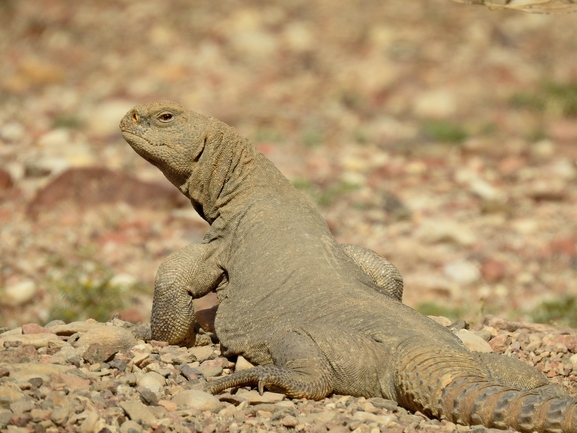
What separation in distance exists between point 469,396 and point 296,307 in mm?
1521

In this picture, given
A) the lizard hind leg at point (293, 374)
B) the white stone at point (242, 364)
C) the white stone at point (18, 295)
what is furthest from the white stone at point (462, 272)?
the lizard hind leg at point (293, 374)

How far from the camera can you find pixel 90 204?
13406 millimetres

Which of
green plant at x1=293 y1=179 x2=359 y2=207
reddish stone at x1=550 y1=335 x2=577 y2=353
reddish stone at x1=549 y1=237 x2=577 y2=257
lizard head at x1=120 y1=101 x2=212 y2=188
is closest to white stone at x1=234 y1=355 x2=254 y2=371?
lizard head at x1=120 y1=101 x2=212 y2=188

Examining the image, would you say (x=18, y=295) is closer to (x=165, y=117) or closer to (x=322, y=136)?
(x=165, y=117)

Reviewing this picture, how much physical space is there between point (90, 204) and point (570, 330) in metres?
7.86

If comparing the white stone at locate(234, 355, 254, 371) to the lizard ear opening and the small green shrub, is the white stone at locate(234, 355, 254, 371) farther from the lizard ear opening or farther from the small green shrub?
the small green shrub

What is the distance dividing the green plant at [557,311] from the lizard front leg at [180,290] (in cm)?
409

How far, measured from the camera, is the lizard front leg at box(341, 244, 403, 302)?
7.21m

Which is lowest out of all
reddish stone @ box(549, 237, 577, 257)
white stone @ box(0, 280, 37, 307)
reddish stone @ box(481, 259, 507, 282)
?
white stone @ box(0, 280, 37, 307)

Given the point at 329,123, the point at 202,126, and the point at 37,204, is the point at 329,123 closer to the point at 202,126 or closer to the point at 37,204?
the point at 37,204

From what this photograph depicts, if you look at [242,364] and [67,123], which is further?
[67,123]

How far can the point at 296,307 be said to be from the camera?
6.34 metres

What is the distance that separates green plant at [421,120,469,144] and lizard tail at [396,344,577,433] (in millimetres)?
11760

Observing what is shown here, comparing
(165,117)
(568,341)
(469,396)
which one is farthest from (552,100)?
(469,396)
